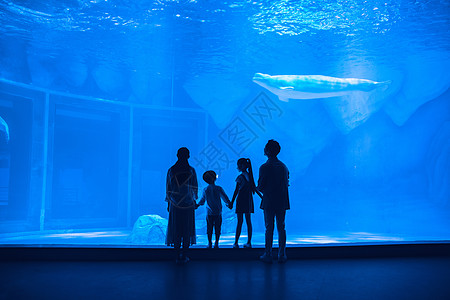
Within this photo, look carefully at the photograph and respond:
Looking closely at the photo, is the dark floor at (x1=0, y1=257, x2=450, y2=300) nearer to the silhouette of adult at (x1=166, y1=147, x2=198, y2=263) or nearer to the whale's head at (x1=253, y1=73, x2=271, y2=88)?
the silhouette of adult at (x1=166, y1=147, x2=198, y2=263)

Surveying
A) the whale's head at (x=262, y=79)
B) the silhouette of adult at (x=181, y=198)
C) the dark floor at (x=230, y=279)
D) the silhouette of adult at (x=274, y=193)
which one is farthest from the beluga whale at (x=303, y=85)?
the dark floor at (x=230, y=279)

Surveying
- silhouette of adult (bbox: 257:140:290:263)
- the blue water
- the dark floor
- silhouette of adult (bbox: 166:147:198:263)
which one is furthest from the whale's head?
the dark floor

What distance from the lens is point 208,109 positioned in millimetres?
21516

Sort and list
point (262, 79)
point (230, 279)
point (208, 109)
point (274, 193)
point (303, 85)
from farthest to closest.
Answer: point (208, 109), point (303, 85), point (262, 79), point (274, 193), point (230, 279)

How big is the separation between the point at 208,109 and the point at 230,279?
705 inches

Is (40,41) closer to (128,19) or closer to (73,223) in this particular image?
(128,19)

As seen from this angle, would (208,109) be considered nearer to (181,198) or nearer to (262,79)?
(262,79)

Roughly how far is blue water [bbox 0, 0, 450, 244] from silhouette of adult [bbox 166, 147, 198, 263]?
8229mm

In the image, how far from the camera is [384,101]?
20016mm

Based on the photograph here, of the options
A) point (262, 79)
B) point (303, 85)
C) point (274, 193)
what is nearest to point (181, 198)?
point (274, 193)

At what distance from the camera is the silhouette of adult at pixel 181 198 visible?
5.30 meters

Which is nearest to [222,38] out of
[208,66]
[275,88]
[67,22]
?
[275,88]

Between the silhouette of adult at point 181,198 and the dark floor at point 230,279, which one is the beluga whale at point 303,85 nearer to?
the silhouette of adult at point 181,198

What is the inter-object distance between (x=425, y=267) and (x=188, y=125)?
17975mm
